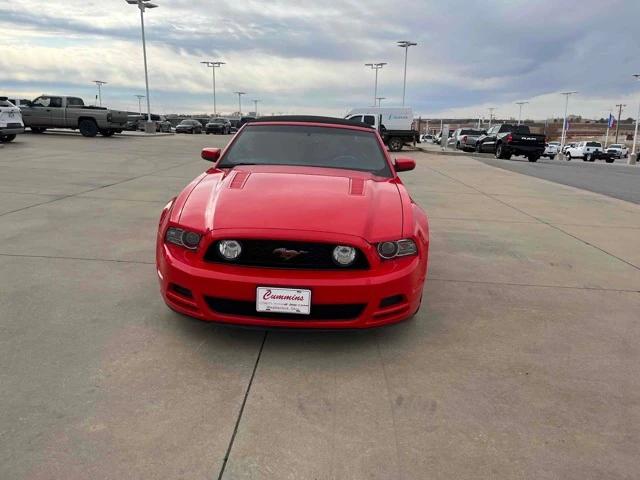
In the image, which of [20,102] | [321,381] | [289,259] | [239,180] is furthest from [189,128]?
[321,381]

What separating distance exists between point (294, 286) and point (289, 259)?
0.57ft

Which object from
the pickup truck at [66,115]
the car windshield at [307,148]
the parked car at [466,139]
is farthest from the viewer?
the parked car at [466,139]

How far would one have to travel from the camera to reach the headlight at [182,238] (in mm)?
2947

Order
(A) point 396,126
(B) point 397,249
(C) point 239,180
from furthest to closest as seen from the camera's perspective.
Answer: (A) point 396,126
(C) point 239,180
(B) point 397,249

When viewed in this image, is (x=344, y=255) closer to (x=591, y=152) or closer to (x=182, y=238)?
(x=182, y=238)

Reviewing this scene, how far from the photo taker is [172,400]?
2479 millimetres

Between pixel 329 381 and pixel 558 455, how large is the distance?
1.15m

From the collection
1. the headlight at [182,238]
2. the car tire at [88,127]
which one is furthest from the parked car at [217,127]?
the headlight at [182,238]

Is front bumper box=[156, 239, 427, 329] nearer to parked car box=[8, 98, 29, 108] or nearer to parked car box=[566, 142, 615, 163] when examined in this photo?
parked car box=[8, 98, 29, 108]

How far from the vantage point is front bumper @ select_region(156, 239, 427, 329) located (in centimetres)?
276

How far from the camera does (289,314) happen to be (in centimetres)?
279

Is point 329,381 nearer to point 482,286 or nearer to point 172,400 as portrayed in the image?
point 172,400

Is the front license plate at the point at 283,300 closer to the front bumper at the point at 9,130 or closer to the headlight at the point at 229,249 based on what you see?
the headlight at the point at 229,249

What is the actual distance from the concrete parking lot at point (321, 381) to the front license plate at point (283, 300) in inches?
13.6
